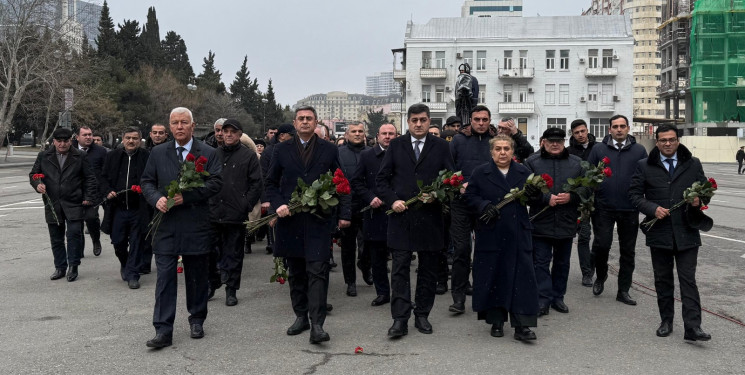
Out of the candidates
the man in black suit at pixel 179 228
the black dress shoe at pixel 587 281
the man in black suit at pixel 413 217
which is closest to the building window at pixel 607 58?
the black dress shoe at pixel 587 281

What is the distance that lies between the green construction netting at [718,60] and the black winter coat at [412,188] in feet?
234

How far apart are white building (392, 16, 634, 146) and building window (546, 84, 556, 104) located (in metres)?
0.10

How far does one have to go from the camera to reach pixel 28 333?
635 cm

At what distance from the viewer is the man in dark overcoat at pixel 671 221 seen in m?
6.10

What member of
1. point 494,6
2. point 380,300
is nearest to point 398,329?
point 380,300

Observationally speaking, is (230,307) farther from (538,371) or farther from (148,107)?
(148,107)

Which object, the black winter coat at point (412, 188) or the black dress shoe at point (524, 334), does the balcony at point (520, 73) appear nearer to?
the black winter coat at point (412, 188)

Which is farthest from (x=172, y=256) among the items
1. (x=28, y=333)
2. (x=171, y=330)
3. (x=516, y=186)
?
(x=516, y=186)

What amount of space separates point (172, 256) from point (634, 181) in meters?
4.40

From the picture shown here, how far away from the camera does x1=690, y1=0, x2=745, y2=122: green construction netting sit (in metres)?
67.4

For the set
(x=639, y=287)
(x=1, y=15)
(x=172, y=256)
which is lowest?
(x=639, y=287)

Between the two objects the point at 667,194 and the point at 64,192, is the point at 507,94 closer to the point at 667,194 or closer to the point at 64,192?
the point at 64,192

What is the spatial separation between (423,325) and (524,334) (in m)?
0.94

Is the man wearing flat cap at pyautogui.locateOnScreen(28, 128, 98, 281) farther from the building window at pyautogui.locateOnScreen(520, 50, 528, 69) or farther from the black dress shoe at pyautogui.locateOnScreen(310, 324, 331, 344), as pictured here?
the building window at pyautogui.locateOnScreen(520, 50, 528, 69)
